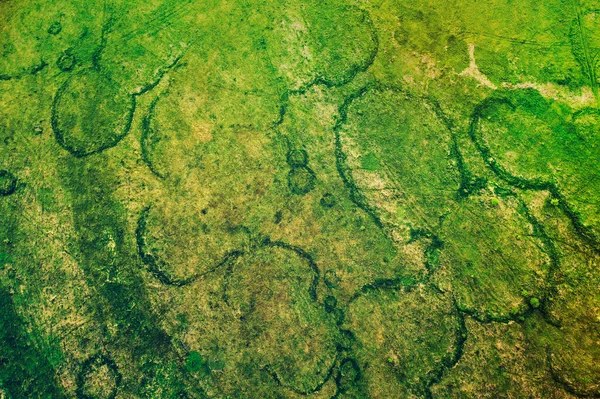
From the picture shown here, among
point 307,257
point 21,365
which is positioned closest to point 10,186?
point 21,365

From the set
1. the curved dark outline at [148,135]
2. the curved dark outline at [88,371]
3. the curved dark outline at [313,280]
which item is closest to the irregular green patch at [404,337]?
the curved dark outline at [313,280]

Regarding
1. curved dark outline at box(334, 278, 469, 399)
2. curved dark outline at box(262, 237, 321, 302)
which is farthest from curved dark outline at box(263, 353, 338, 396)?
curved dark outline at box(262, 237, 321, 302)

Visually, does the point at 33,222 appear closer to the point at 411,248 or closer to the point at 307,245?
the point at 307,245

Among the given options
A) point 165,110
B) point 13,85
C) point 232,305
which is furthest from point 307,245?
point 13,85

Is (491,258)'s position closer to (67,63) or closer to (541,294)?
(541,294)

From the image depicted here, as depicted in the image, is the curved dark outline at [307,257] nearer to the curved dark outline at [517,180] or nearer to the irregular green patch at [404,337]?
the irregular green patch at [404,337]

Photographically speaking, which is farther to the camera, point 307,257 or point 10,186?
point 10,186
